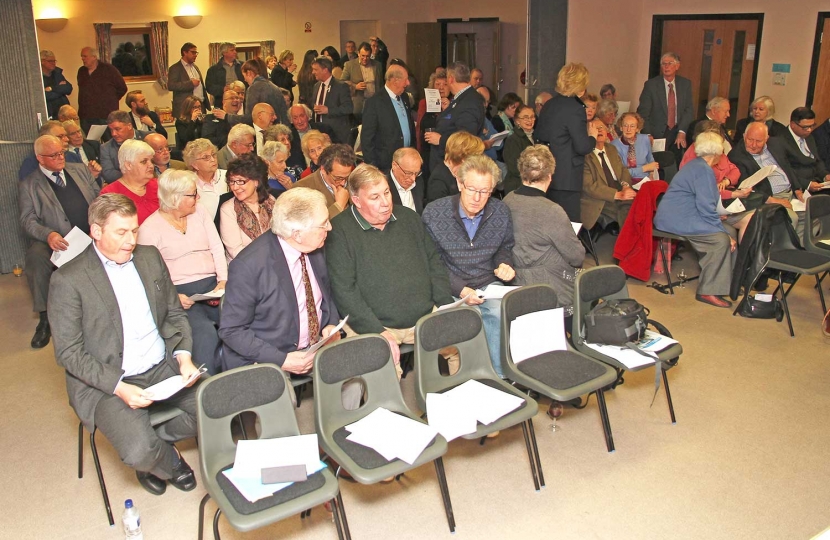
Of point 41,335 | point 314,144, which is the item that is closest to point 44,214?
point 41,335

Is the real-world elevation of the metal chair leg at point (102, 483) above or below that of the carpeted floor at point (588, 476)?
above

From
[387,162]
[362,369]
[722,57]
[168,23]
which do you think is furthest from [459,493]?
[168,23]

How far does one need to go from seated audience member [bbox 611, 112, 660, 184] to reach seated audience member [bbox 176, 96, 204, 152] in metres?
4.28

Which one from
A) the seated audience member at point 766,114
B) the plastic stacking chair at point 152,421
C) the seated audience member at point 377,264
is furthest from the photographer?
the seated audience member at point 766,114

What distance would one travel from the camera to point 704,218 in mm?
5773

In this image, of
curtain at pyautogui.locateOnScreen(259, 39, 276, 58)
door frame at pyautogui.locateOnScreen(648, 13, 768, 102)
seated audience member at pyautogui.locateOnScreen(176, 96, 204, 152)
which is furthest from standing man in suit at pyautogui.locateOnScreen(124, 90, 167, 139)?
door frame at pyautogui.locateOnScreen(648, 13, 768, 102)

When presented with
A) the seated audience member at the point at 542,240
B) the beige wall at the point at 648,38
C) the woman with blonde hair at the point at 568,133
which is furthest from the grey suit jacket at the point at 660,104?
the seated audience member at the point at 542,240

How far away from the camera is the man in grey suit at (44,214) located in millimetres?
5285

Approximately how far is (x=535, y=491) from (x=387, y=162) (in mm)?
3953

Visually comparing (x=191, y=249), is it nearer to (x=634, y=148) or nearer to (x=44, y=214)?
(x=44, y=214)

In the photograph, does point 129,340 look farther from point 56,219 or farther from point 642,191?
point 642,191

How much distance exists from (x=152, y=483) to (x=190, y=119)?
16.5 feet

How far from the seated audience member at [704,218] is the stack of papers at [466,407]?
3.12 m

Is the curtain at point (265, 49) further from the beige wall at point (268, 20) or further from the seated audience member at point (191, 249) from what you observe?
the seated audience member at point (191, 249)
